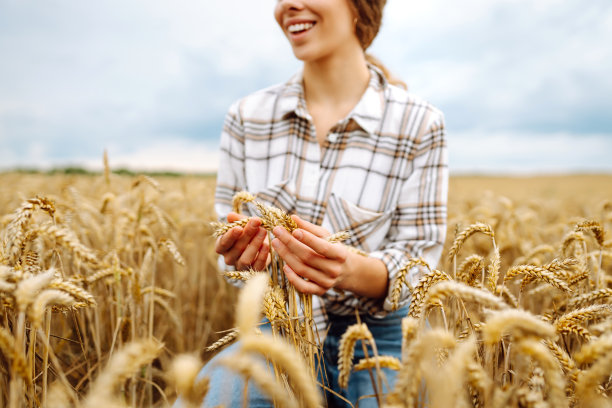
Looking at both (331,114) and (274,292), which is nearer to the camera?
(274,292)

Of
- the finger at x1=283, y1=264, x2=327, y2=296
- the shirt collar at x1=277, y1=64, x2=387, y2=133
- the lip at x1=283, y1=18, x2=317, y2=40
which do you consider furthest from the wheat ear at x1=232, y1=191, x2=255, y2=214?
the lip at x1=283, y1=18, x2=317, y2=40

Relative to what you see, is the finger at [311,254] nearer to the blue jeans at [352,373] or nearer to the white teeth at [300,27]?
the blue jeans at [352,373]

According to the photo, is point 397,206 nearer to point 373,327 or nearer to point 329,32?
point 373,327

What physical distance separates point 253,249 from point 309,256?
18 centimetres

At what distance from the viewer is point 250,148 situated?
1.85 meters

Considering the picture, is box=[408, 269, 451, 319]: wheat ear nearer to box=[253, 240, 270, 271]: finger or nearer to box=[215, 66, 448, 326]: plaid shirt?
box=[253, 240, 270, 271]: finger

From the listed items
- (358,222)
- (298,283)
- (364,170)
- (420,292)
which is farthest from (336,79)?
(420,292)

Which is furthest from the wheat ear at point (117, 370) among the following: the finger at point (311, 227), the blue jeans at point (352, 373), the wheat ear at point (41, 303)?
the blue jeans at point (352, 373)

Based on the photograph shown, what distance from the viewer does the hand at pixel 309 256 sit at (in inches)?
39.9

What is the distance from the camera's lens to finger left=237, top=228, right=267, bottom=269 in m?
1.14

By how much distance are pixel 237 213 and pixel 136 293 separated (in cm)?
55

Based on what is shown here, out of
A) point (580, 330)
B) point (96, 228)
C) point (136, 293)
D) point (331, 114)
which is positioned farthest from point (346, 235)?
point (96, 228)

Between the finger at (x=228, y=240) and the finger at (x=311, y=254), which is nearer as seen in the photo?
the finger at (x=311, y=254)

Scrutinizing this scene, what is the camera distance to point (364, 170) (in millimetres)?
1728
